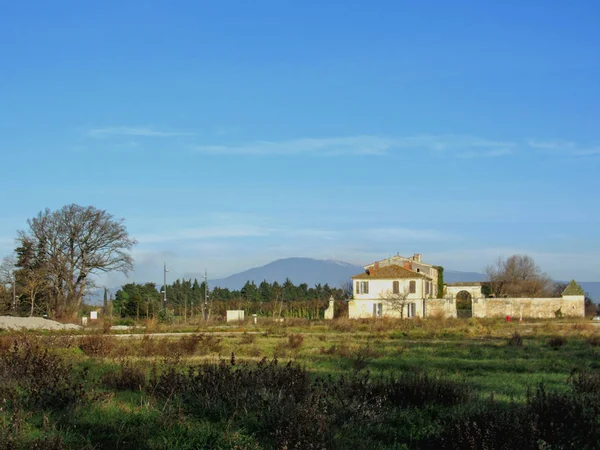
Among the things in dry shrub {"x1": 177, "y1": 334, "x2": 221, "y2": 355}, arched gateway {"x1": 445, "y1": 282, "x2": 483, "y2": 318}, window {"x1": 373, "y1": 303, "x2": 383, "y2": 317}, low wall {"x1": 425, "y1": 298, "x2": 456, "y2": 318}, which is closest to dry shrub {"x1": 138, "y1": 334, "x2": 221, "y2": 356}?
dry shrub {"x1": 177, "y1": 334, "x2": 221, "y2": 355}

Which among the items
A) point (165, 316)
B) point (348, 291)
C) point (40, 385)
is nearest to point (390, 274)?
point (165, 316)

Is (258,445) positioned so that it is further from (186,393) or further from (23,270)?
(23,270)

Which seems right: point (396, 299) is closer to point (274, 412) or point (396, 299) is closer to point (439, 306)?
point (439, 306)

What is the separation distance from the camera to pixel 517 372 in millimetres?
15055

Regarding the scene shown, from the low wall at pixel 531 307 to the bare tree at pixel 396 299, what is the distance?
6194 mm

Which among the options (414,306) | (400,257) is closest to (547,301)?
(414,306)

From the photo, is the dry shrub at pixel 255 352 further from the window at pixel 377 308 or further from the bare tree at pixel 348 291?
the bare tree at pixel 348 291

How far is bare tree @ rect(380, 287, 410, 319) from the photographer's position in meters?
62.3

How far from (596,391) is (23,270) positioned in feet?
185

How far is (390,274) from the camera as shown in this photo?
210ft

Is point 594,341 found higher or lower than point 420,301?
lower

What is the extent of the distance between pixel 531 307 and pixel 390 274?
1277 centimetres

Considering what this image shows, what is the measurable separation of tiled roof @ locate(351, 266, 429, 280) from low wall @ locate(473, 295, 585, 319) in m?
6.11

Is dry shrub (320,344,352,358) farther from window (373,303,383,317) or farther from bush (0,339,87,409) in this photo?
window (373,303,383,317)
